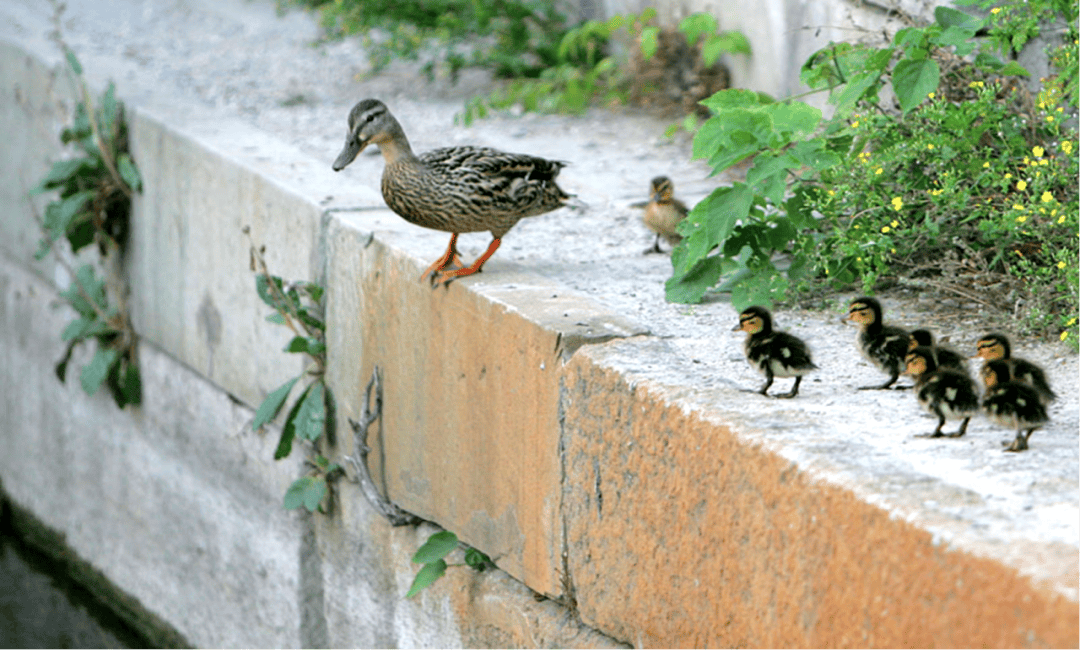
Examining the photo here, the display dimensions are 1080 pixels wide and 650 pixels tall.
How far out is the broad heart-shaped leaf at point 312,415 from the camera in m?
5.52

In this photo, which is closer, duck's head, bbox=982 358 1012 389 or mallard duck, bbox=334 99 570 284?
duck's head, bbox=982 358 1012 389

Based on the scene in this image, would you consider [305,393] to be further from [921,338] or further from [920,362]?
[920,362]

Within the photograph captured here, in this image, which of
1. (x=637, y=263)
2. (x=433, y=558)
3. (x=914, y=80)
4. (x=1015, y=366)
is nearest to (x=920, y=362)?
(x=1015, y=366)

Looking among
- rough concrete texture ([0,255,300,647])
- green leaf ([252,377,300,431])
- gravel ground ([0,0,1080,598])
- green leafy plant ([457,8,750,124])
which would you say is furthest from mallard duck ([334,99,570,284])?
green leafy plant ([457,8,750,124])

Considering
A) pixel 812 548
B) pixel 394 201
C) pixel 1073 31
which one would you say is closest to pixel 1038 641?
pixel 812 548

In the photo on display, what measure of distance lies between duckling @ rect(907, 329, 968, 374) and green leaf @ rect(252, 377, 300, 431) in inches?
110

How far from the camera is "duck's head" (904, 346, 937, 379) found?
344cm

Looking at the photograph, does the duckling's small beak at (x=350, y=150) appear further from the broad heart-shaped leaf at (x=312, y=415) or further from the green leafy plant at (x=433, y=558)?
the green leafy plant at (x=433, y=558)

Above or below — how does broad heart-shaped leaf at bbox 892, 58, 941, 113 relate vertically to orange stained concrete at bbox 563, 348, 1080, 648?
above

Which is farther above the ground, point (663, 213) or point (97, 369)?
point (663, 213)

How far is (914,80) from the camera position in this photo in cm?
411

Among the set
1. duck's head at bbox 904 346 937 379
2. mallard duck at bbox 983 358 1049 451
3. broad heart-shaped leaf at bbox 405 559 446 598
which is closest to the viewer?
mallard duck at bbox 983 358 1049 451

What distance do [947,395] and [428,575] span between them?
6.85 feet

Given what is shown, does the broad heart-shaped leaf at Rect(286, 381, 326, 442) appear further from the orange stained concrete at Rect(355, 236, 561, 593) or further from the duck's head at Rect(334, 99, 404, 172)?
the duck's head at Rect(334, 99, 404, 172)
